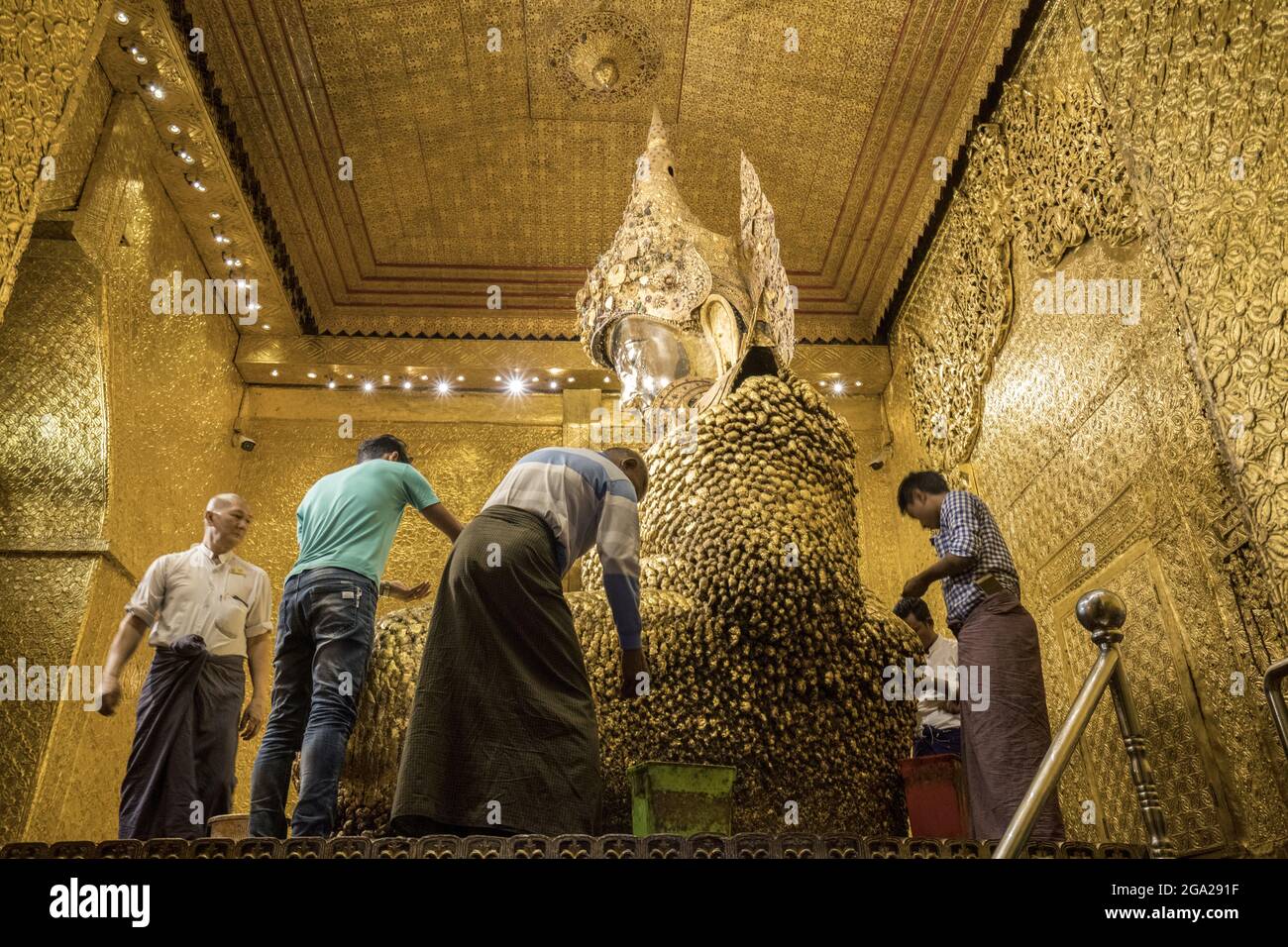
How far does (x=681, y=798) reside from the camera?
6.95ft

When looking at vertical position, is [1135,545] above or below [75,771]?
above

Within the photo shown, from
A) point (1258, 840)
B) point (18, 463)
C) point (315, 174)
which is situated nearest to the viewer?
point (1258, 840)

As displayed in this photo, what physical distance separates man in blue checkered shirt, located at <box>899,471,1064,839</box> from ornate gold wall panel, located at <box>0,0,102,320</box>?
9.51 feet

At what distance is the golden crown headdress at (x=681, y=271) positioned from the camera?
372 cm

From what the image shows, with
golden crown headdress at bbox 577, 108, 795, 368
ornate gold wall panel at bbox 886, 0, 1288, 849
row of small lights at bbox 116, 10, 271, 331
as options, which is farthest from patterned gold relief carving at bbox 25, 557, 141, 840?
ornate gold wall panel at bbox 886, 0, 1288, 849

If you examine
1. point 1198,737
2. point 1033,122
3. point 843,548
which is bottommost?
point 1198,737

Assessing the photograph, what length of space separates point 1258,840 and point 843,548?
1622 mm

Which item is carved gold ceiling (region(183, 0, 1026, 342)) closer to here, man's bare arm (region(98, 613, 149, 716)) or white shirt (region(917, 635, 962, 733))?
white shirt (region(917, 635, 962, 733))

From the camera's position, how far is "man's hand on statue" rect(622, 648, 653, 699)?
2326 mm

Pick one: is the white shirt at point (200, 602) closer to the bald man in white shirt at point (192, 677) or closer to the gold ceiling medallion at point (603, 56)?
the bald man in white shirt at point (192, 677)
